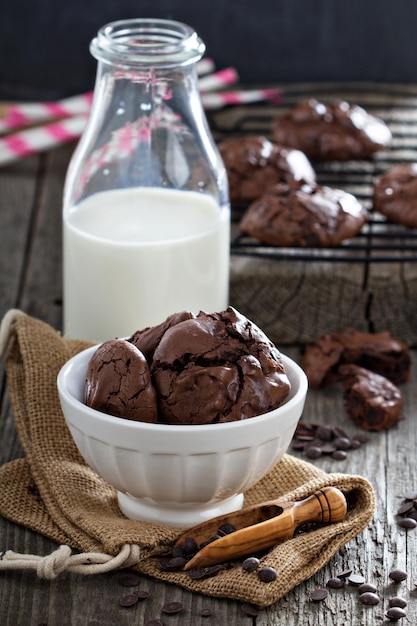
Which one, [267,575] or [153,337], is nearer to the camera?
[267,575]

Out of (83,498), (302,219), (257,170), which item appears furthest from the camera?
(257,170)

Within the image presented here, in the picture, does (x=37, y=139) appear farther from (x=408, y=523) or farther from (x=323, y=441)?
(x=408, y=523)

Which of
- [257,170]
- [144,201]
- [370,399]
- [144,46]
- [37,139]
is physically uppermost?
[144,46]

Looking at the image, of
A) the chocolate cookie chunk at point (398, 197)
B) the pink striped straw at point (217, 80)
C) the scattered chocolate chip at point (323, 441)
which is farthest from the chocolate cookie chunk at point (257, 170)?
the pink striped straw at point (217, 80)

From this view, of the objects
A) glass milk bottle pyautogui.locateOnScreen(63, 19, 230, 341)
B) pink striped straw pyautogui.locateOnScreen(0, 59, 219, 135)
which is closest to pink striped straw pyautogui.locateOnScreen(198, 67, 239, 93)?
pink striped straw pyautogui.locateOnScreen(0, 59, 219, 135)

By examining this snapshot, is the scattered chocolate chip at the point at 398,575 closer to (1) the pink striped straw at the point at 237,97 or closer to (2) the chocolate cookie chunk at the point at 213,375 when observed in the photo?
(2) the chocolate cookie chunk at the point at 213,375

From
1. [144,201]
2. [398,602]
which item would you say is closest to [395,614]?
[398,602]

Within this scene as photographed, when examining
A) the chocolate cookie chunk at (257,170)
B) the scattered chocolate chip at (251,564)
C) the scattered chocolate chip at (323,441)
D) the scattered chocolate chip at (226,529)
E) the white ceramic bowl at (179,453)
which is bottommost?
the scattered chocolate chip at (323,441)

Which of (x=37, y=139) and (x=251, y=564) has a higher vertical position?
(x=251, y=564)
